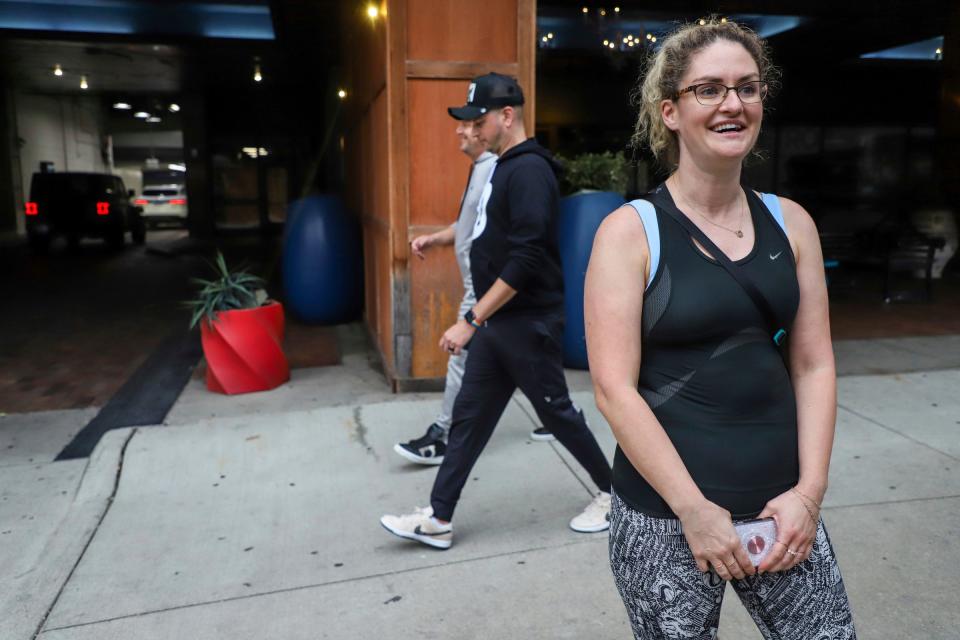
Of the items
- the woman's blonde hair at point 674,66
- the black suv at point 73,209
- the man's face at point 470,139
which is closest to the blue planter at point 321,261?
Result: the man's face at point 470,139

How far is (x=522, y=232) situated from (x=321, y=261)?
5431mm

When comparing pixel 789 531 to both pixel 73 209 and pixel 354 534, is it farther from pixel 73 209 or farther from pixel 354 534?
pixel 73 209

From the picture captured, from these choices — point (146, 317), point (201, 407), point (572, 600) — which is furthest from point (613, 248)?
point (146, 317)

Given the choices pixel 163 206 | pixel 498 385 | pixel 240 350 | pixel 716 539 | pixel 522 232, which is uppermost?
pixel 522 232

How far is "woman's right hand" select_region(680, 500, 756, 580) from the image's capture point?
1.49m

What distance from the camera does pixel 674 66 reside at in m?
1.63

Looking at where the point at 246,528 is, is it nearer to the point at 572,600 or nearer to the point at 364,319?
the point at 572,600

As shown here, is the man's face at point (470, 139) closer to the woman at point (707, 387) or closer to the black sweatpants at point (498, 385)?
the black sweatpants at point (498, 385)

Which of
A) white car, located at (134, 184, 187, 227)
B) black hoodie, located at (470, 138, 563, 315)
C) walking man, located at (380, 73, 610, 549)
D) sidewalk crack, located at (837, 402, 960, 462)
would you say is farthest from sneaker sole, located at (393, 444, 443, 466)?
white car, located at (134, 184, 187, 227)

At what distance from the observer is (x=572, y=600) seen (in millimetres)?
2961

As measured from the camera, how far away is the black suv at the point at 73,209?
58.5 feet

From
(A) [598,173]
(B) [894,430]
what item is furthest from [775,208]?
(A) [598,173]

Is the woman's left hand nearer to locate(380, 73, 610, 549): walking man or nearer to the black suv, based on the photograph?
locate(380, 73, 610, 549): walking man

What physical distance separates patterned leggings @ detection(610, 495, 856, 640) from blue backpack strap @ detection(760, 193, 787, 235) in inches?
24.7
